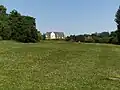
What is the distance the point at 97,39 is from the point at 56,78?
11062cm

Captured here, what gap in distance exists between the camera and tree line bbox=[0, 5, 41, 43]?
105275 mm

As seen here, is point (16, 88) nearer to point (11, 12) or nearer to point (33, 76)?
point (33, 76)

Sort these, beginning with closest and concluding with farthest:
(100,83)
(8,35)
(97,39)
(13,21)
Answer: (100,83)
(8,35)
(13,21)
(97,39)

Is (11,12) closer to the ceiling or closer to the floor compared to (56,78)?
closer to the ceiling

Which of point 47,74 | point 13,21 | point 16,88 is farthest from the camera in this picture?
point 13,21

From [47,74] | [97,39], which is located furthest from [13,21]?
[47,74]

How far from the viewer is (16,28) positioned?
112 m

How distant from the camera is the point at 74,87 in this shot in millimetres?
16516

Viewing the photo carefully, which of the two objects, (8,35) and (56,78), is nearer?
(56,78)

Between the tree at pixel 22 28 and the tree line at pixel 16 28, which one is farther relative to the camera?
the tree at pixel 22 28

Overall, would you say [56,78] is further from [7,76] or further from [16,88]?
[16,88]

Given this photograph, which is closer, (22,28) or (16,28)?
(22,28)

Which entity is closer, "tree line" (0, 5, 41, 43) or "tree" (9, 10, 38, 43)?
"tree line" (0, 5, 41, 43)

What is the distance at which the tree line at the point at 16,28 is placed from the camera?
4145 inches
